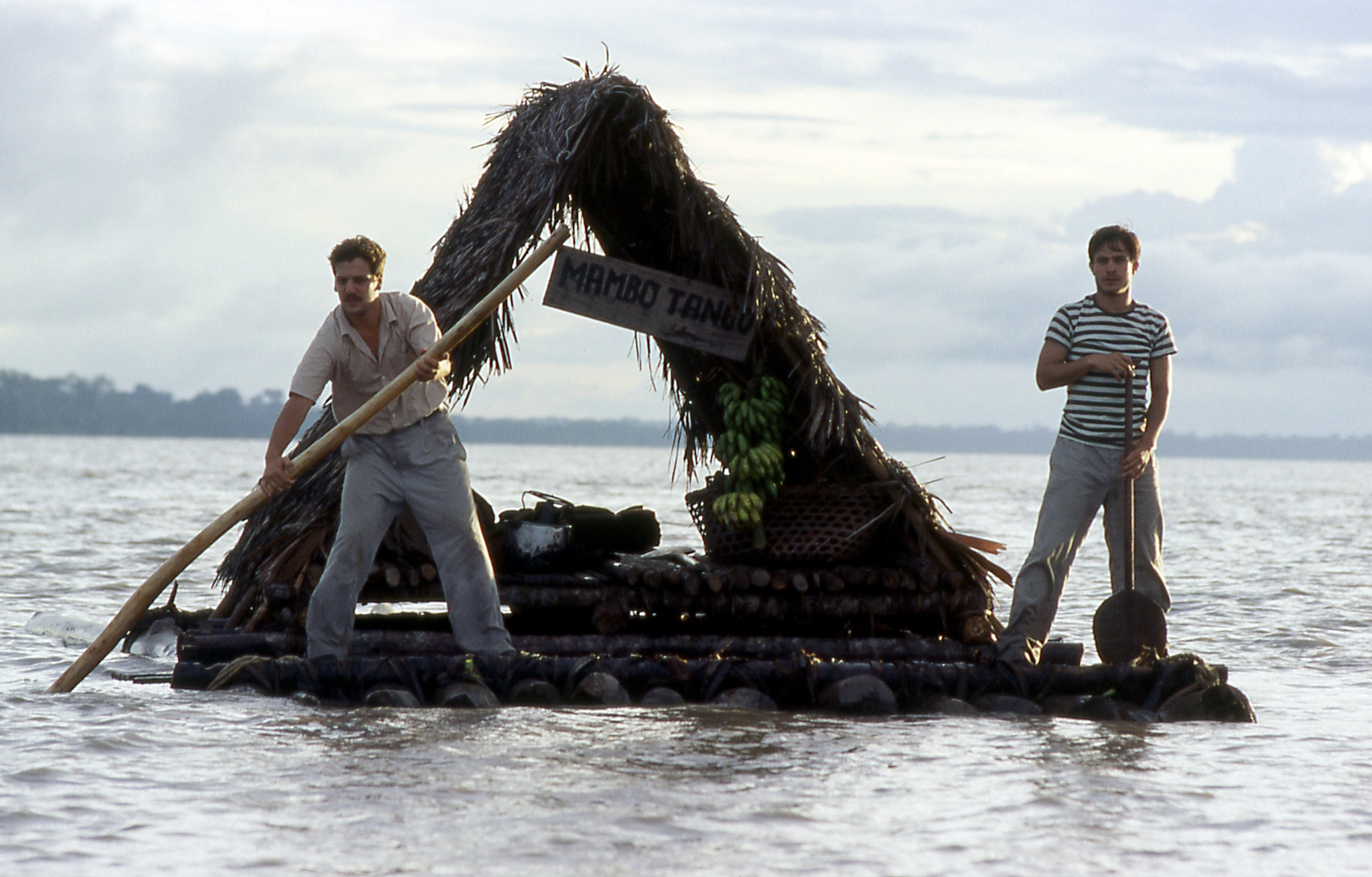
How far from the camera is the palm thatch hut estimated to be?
683 centimetres

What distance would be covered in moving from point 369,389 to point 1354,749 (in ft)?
14.1

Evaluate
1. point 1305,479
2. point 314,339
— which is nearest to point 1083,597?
point 314,339

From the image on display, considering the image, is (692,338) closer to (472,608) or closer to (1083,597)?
(472,608)

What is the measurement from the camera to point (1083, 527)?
244 inches

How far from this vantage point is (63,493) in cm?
3053

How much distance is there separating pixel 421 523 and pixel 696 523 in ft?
6.57

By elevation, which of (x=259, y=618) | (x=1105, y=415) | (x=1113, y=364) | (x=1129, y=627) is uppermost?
(x=1113, y=364)

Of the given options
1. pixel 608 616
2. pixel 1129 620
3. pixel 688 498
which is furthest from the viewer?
pixel 688 498

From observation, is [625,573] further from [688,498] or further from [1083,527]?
[1083,527]

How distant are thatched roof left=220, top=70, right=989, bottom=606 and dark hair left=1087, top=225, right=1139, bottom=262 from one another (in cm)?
152

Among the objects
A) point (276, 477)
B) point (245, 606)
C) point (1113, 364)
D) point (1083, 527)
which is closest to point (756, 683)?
point (1083, 527)

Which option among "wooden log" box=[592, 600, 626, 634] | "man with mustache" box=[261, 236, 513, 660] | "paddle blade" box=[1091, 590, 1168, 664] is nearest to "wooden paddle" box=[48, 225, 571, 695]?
"man with mustache" box=[261, 236, 513, 660]

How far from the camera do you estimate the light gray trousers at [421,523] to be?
6035 mm

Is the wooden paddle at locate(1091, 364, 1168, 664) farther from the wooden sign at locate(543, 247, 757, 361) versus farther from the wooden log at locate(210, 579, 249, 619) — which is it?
the wooden log at locate(210, 579, 249, 619)
